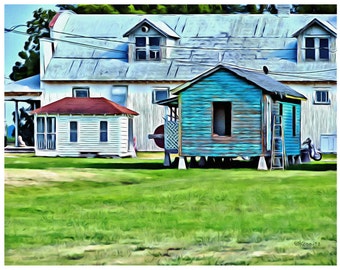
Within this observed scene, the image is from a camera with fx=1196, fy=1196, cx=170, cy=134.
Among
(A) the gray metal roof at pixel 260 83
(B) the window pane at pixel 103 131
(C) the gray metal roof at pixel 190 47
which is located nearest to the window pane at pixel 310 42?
(C) the gray metal roof at pixel 190 47

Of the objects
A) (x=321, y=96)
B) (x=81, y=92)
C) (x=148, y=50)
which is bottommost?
(x=321, y=96)

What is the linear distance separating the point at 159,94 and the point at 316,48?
9.09 ft

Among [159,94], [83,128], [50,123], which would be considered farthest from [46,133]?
[159,94]

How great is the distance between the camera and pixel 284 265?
1495cm

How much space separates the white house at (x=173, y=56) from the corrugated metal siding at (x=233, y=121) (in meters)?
0.80

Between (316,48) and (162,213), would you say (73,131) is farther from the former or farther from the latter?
(316,48)

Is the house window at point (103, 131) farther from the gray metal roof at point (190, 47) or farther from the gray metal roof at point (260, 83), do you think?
the gray metal roof at point (260, 83)

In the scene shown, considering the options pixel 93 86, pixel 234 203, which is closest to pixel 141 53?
pixel 93 86

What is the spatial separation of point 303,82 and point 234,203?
9.89ft

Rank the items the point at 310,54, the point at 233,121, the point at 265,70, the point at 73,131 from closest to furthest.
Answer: the point at 310,54 → the point at 265,70 → the point at 233,121 → the point at 73,131

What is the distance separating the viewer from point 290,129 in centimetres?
2031

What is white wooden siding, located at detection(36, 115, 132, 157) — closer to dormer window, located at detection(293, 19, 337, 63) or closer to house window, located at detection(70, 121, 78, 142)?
house window, located at detection(70, 121, 78, 142)

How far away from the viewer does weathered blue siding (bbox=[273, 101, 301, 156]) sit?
1989cm

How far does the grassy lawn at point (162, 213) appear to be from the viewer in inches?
604
